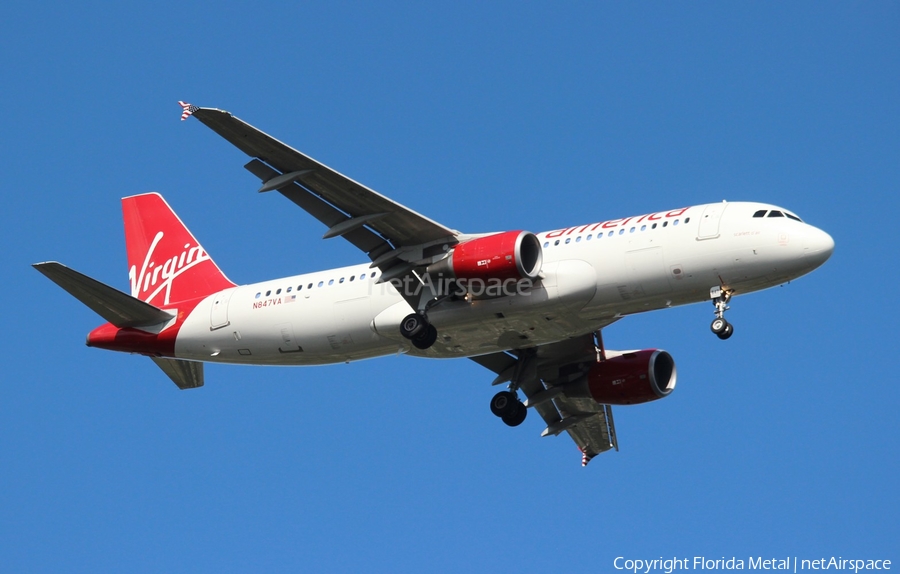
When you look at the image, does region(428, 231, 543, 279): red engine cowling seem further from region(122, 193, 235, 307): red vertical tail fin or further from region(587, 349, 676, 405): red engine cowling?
region(122, 193, 235, 307): red vertical tail fin

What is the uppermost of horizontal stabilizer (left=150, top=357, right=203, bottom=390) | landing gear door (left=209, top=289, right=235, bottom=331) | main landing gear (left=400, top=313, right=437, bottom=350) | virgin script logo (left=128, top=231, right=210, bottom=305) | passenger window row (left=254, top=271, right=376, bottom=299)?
virgin script logo (left=128, top=231, right=210, bottom=305)

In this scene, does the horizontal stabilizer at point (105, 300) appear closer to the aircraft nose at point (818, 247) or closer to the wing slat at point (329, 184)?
the wing slat at point (329, 184)

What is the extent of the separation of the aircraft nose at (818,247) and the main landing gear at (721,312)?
2438 millimetres

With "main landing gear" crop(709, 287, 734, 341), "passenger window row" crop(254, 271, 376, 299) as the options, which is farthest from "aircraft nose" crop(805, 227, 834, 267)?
"passenger window row" crop(254, 271, 376, 299)

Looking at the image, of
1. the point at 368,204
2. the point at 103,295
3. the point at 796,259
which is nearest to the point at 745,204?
the point at 796,259

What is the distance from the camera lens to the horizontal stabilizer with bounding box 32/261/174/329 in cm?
3572

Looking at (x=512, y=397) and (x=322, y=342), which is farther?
(x=512, y=397)

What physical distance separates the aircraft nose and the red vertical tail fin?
1930 centimetres

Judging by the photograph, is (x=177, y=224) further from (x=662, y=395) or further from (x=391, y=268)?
(x=662, y=395)

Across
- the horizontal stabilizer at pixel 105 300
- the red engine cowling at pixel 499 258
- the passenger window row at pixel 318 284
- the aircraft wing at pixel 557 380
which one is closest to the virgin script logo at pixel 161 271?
the horizontal stabilizer at pixel 105 300

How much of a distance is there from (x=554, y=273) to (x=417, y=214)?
14.1 feet

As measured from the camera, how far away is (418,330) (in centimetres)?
3534

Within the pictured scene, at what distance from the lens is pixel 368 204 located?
34469 millimetres

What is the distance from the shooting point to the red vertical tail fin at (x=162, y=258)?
4156 cm
